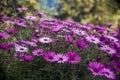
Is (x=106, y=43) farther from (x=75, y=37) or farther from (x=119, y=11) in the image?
(x=119, y=11)

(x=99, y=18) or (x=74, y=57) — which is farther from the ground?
(x=74, y=57)

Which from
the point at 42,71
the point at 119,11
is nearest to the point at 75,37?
the point at 42,71

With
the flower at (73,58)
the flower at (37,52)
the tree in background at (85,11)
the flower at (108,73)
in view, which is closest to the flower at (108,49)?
the flower at (108,73)

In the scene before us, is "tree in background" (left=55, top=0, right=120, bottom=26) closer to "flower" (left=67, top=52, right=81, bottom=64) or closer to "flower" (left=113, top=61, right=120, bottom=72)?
"flower" (left=113, top=61, right=120, bottom=72)

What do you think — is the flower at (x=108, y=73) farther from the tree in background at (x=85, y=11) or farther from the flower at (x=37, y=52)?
the tree in background at (x=85, y=11)

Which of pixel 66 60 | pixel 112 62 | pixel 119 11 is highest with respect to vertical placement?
pixel 66 60

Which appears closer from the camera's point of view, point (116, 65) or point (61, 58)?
point (61, 58)

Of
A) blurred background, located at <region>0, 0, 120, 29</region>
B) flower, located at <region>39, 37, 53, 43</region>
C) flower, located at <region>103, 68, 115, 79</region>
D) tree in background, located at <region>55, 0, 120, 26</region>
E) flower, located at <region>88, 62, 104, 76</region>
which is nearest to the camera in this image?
flower, located at <region>88, 62, 104, 76</region>

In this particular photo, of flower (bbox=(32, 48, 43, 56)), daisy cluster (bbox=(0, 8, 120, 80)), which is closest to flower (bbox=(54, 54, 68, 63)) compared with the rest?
daisy cluster (bbox=(0, 8, 120, 80))

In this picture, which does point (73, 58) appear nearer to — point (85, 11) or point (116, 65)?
point (116, 65)

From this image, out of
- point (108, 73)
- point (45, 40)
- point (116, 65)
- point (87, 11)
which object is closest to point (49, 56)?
point (45, 40)

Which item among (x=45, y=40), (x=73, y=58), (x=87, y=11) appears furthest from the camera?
(x=87, y=11)
